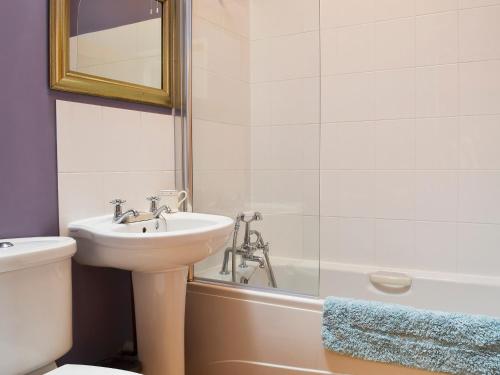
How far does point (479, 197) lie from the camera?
7.02 feet

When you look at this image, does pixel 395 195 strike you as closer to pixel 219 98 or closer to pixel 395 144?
pixel 395 144

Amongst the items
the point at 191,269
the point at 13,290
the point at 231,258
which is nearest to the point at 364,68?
the point at 231,258

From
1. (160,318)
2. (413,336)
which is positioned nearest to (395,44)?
(413,336)

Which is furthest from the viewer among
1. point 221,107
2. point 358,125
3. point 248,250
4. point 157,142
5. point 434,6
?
point 358,125

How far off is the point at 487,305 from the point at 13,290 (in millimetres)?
2011

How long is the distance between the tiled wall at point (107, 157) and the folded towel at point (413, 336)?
3.14 feet

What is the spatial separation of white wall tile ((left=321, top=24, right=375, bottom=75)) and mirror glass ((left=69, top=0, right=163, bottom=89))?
0.99 metres

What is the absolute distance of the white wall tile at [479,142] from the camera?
2.09m

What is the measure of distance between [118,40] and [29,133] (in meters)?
0.60

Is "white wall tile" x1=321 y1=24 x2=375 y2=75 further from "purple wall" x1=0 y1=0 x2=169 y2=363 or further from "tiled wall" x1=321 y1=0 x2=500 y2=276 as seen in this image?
"purple wall" x1=0 y1=0 x2=169 y2=363

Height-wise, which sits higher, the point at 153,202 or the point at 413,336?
the point at 153,202

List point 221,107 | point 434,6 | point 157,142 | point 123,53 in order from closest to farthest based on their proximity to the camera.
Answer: point 123,53 → point 157,142 → point 434,6 → point 221,107

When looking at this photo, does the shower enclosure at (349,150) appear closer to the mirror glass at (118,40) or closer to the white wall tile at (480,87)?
the white wall tile at (480,87)

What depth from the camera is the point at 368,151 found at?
7.74 feet
